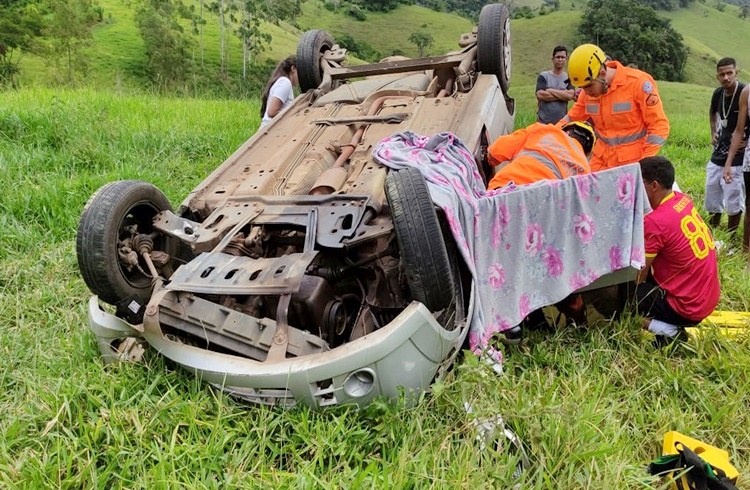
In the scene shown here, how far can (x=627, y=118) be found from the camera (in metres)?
4.21

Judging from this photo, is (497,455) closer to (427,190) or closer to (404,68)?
(427,190)

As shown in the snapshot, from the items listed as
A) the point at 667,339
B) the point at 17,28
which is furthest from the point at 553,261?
the point at 17,28

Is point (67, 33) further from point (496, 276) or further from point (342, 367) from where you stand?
point (342, 367)

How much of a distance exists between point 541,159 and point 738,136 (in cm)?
237

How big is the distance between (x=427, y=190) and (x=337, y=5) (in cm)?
7058

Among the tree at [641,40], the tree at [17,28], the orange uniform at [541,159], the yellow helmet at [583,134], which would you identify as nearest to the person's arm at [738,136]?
the yellow helmet at [583,134]

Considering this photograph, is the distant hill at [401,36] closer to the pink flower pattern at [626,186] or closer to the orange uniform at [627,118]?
the orange uniform at [627,118]

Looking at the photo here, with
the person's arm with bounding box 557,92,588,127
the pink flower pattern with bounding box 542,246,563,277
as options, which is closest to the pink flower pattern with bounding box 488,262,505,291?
the pink flower pattern with bounding box 542,246,563,277

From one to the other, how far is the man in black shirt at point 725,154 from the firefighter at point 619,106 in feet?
3.51

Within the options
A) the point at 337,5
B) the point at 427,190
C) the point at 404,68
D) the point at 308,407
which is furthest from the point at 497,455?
the point at 337,5

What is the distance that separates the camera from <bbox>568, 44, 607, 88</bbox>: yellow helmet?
13.5 ft

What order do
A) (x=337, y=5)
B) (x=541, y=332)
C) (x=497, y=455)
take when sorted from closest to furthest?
(x=497, y=455), (x=541, y=332), (x=337, y=5)

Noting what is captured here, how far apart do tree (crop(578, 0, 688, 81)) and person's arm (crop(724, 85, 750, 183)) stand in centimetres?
4342

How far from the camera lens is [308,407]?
227 centimetres
